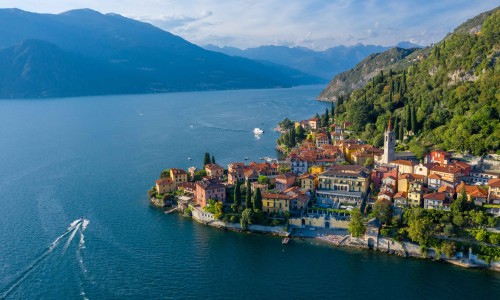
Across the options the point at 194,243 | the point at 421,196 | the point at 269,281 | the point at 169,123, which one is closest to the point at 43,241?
the point at 194,243

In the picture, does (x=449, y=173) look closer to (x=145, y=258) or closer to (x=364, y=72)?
(x=145, y=258)

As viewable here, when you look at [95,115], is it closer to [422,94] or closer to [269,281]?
[422,94]

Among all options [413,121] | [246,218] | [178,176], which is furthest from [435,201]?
[178,176]

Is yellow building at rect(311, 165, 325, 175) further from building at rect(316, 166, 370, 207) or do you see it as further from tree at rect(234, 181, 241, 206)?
tree at rect(234, 181, 241, 206)

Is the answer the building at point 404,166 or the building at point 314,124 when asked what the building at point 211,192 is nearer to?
the building at point 404,166

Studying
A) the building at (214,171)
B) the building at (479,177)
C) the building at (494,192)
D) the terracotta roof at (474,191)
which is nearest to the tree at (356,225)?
the terracotta roof at (474,191)

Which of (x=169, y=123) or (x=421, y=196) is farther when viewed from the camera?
(x=169, y=123)
